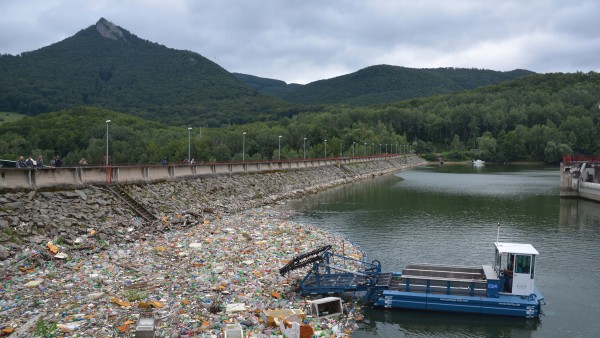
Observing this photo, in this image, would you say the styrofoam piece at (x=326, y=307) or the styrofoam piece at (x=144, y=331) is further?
the styrofoam piece at (x=326, y=307)

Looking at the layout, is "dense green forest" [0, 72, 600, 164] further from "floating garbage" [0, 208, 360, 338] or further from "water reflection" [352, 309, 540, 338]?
"water reflection" [352, 309, 540, 338]

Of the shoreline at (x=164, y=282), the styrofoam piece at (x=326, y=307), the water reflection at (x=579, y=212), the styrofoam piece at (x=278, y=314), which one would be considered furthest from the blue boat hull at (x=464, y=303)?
the water reflection at (x=579, y=212)

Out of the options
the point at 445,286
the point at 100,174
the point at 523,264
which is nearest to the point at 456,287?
the point at 445,286

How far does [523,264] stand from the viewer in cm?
1798

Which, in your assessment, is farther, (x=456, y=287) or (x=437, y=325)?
(x=456, y=287)

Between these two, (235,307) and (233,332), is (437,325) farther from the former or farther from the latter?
(233,332)

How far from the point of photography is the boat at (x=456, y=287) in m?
17.8

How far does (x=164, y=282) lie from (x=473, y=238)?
77.0 feet

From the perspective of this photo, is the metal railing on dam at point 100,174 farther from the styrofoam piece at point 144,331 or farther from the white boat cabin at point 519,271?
the white boat cabin at point 519,271

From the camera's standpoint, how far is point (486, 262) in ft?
85.4

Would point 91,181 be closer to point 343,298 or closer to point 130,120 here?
point 343,298

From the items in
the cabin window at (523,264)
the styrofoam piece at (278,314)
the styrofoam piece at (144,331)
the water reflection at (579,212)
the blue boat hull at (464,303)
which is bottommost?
the water reflection at (579,212)

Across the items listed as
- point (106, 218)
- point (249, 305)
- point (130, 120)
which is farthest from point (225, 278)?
point (130, 120)

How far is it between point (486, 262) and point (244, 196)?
28.3 metres
